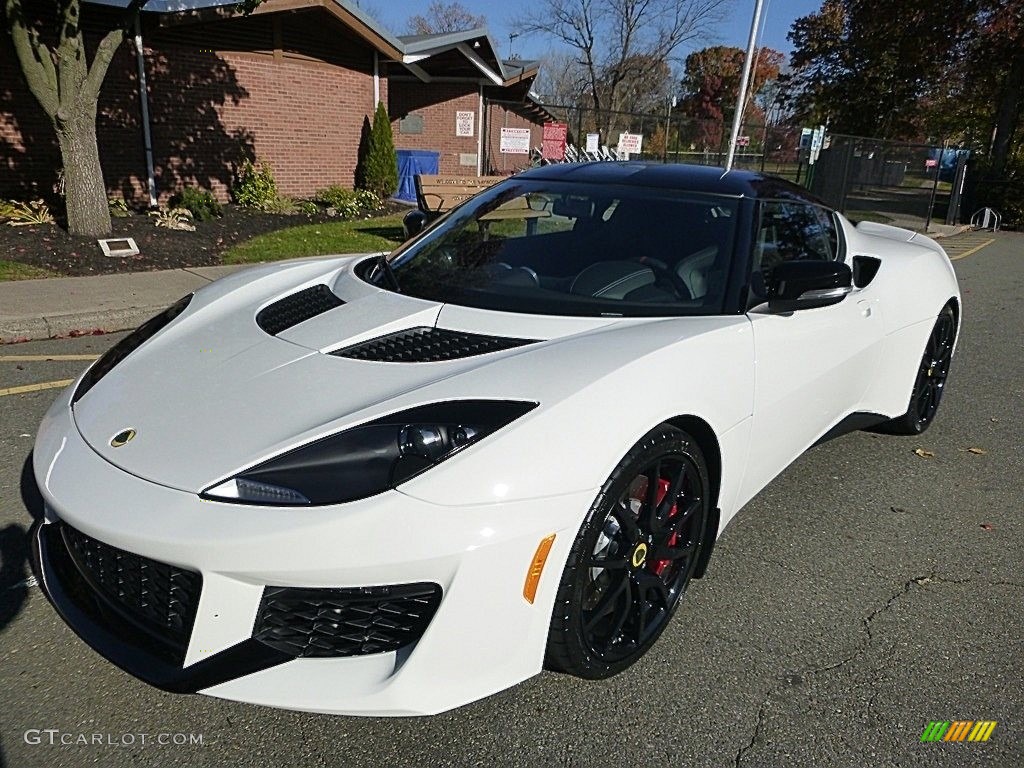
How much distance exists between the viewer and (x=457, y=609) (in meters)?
1.67

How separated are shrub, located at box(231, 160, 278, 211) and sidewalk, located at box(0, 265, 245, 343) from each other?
522cm

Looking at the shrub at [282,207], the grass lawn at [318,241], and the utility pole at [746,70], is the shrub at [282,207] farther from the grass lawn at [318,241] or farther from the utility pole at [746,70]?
the utility pole at [746,70]

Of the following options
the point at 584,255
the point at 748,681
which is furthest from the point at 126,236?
the point at 748,681

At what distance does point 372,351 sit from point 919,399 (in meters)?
3.15

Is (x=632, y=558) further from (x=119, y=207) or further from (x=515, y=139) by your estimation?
(x=515, y=139)

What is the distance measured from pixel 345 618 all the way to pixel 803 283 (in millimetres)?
1804

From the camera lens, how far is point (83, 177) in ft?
27.4

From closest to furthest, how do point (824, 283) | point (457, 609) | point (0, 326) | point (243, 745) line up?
point (457, 609), point (243, 745), point (824, 283), point (0, 326)

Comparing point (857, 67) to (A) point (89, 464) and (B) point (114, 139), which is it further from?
(A) point (89, 464)

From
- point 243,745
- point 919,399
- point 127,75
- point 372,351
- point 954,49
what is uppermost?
point 954,49

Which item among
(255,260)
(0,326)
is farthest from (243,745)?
(255,260)

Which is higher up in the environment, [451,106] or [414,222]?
[451,106]

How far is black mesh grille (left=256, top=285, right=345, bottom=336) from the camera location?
2600 mm

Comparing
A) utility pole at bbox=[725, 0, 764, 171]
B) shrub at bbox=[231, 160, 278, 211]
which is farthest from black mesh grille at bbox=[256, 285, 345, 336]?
utility pole at bbox=[725, 0, 764, 171]
